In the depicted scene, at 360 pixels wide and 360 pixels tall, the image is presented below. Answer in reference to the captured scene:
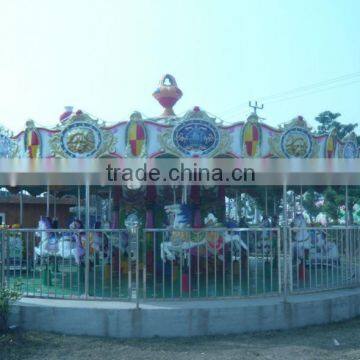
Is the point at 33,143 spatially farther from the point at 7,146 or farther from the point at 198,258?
the point at 198,258

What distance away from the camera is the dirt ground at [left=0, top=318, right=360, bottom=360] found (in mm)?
5438

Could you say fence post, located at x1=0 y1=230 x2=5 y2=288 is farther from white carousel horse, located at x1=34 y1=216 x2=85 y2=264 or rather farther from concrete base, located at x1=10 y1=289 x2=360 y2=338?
white carousel horse, located at x1=34 y1=216 x2=85 y2=264

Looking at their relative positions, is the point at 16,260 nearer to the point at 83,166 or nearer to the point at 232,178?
the point at 83,166

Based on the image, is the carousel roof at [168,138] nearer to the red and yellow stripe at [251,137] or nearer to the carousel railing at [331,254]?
the red and yellow stripe at [251,137]

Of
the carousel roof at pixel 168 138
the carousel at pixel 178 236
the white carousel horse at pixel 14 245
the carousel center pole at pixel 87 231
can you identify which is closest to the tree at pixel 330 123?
the carousel at pixel 178 236

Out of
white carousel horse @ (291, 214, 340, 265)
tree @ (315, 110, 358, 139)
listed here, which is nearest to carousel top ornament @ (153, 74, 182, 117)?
white carousel horse @ (291, 214, 340, 265)

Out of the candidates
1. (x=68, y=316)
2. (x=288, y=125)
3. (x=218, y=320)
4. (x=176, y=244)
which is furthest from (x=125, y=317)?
(x=288, y=125)

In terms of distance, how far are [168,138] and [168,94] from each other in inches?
80.4

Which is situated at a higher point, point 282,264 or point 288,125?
point 288,125

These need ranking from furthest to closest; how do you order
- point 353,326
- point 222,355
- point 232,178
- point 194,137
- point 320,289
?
point 232,178 → point 194,137 → point 320,289 → point 353,326 → point 222,355

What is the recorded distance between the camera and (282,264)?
7117mm

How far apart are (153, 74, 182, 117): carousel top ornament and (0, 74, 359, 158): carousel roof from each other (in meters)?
1.28

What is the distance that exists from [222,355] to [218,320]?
0.86 metres

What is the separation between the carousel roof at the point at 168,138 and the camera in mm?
8492
